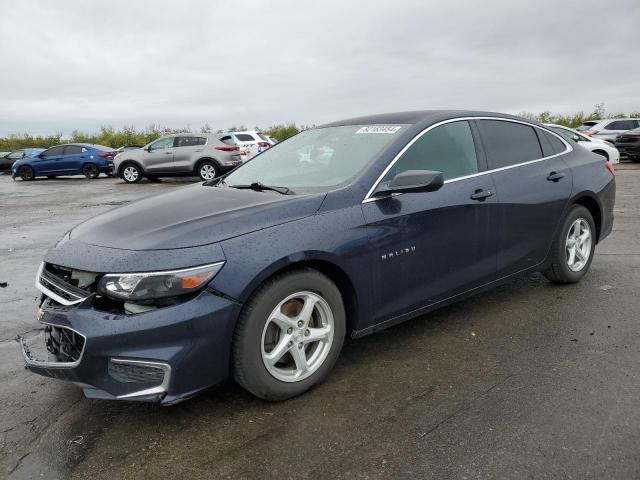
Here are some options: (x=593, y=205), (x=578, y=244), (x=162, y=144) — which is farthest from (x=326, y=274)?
(x=162, y=144)

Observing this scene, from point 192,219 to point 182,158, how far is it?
16.5 m

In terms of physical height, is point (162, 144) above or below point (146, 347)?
above

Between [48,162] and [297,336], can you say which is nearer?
[297,336]

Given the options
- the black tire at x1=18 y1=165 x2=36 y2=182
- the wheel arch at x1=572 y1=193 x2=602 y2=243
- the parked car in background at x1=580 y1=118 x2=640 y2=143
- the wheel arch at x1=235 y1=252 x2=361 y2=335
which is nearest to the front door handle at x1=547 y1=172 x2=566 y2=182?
the wheel arch at x1=572 y1=193 x2=602 y2=243

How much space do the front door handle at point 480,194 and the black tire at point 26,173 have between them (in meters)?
23.9

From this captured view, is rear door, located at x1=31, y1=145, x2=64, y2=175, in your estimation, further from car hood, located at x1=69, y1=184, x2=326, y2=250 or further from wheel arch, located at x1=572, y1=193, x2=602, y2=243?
wheel arch, located at x1=572, y1=193, x2=602, y2=243

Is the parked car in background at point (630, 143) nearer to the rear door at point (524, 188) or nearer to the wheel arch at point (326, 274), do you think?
the rear door at point (524, 188)

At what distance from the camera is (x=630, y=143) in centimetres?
1984

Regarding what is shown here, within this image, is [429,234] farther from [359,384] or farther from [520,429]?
[520,429]

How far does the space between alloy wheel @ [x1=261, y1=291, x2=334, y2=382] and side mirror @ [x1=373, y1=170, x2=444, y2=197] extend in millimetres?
791

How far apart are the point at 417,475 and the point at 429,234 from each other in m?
1.58

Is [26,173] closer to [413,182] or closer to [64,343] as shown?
[64,343]

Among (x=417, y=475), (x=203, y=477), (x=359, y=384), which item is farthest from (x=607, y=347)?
(x=203, y=477)

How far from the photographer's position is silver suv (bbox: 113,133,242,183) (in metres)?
18.6
